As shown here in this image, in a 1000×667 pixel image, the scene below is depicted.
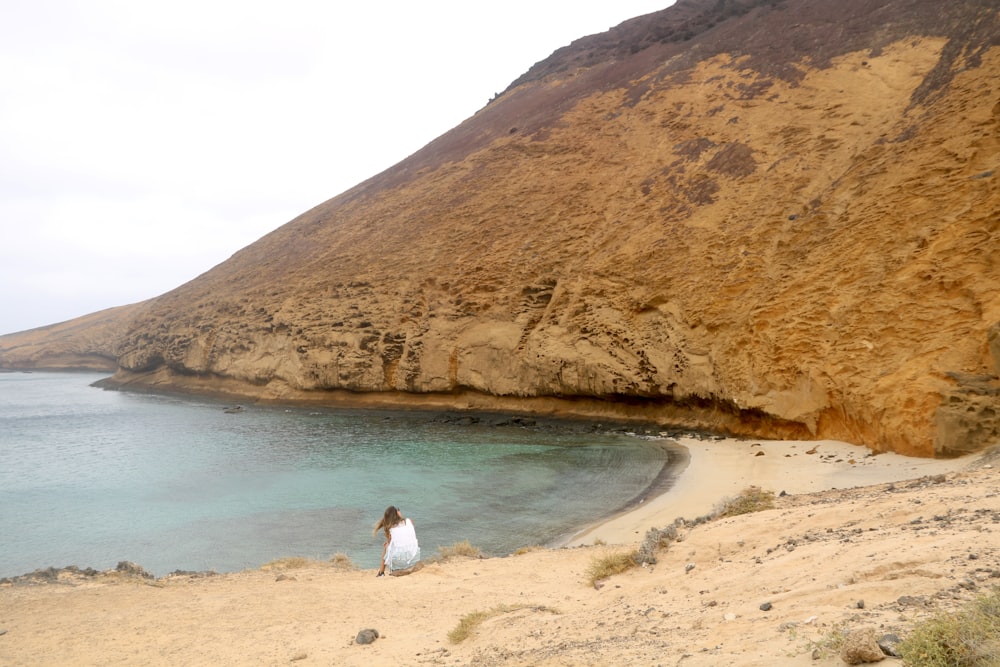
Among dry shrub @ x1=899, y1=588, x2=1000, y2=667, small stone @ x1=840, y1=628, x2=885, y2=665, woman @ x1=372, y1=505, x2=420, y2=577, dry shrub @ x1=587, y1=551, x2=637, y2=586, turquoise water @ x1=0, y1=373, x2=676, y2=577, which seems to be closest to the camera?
dry shrub @ x1=899, y1=588, x2=1000, y2=667

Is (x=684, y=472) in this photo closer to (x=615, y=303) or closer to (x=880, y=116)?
(x=615, y=303)

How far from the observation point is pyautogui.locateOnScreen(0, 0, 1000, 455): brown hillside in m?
13.8

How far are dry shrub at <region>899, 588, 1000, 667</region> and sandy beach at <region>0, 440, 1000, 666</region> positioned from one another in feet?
0.90

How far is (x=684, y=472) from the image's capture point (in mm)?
13445

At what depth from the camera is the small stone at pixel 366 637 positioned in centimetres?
498

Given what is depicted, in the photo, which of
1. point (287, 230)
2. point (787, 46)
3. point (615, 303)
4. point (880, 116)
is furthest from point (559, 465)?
point (287, 230)

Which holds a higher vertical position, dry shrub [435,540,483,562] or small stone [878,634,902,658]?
small stone [878,634,902,658]

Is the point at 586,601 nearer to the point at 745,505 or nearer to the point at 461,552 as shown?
the point at 745,505

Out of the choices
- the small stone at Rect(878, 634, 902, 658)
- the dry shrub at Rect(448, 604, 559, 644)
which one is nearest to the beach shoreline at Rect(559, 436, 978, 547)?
the dry shrub at Rect(448, 604, 559, 644)

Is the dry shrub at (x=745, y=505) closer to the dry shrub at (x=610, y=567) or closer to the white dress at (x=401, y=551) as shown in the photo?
the dry shrub at (x=610, y=567)

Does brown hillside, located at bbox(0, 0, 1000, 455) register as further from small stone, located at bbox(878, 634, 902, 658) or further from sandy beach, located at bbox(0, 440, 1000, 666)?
small stone, located at bbox(878, 634, 902, 658)

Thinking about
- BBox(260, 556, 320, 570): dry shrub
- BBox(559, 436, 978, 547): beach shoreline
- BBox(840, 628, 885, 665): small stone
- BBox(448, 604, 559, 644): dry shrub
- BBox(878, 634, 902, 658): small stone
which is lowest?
BBox(559, 436, 978, 547): beach shoreline

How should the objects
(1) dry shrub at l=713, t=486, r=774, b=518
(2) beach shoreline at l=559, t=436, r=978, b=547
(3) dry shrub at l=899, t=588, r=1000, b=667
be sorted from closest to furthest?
(3) dry shrub at l=899, t=588, r=1000, b=667
(1) dry shrub at l=713, t=486, r=774, b=518
(2) beach shoreline at l=559, t=436, r=978, b=547

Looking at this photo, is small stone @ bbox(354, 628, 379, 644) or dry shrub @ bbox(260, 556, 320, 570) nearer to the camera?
small stone @ bbox(354, 628, 379, 644)
